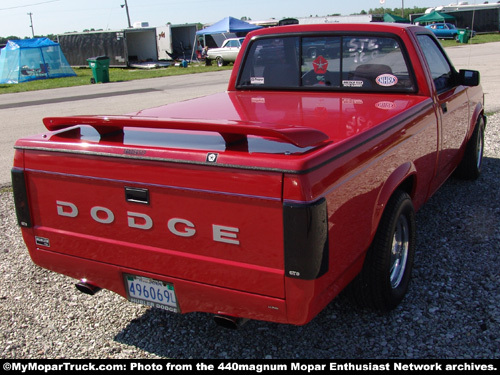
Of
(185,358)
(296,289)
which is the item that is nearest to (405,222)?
(296,289)

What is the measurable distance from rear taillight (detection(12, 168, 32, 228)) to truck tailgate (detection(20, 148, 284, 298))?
0.12 ft

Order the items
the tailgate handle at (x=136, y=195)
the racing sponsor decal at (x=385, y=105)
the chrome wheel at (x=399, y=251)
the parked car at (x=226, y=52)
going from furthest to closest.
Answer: the parked car at (x=226, y=52) < the racing sponsor decal at (x=385, y=105) < the chrome wheel at (x=399, y=251) < the tailgate handle at (x=136, y=195)

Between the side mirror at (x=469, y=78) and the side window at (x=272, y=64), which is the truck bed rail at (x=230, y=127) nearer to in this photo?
the side window at (x=272, y=64)

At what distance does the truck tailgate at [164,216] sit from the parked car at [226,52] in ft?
89.2

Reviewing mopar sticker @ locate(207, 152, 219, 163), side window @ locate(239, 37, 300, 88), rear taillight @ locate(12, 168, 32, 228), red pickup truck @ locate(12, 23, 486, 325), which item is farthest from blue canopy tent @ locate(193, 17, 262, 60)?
mopar sticker @ locate(207, 152, 219, 163)

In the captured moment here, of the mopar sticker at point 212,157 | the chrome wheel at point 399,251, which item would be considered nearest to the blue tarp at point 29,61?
the chrome wheel at point 399,251

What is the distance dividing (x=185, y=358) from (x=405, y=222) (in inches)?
64.2

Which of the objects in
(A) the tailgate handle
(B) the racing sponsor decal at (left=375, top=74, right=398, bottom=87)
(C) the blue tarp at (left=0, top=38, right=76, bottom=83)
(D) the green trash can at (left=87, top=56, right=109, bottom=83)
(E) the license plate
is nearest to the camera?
(A) the tailgate handle

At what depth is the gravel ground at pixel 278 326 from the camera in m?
3.00

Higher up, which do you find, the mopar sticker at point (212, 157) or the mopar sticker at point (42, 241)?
the mopar sticker at point (212, 157)

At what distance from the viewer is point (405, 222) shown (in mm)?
3371

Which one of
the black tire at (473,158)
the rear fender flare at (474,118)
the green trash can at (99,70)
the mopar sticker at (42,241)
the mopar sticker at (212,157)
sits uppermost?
the mopar sticker at (212,157)

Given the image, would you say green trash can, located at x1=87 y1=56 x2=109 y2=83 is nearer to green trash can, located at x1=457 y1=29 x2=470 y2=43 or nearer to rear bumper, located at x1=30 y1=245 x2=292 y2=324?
rear bumper, located at x1=30 y1=245 x2=292 y2=324

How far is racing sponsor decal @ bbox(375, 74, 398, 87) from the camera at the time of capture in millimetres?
4141
